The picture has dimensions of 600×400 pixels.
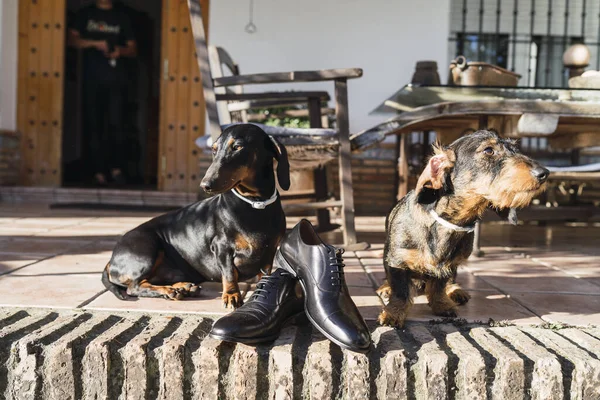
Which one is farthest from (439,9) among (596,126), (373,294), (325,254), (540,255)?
(325,254)

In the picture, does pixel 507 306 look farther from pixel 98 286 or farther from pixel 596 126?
pixel 596 126

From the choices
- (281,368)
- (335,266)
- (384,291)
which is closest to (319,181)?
(384,291)

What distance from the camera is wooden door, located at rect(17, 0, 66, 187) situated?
7016mm

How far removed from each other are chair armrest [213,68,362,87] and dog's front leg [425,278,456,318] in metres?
1.63

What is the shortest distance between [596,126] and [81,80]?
24.7 feet

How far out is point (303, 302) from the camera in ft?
6.33

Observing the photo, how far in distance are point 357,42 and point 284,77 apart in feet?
11.8

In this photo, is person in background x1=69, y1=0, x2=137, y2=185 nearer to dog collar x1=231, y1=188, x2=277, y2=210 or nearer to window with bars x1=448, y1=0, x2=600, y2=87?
window with bars x1=448, y1=0, x2=600, y2=87

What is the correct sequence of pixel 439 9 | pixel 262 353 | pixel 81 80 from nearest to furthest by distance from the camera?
pixel 262 353 < pixel 439 9 < pixel 81 80

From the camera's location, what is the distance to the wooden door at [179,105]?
702 cm

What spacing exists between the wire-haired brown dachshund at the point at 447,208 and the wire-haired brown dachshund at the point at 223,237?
53 cm

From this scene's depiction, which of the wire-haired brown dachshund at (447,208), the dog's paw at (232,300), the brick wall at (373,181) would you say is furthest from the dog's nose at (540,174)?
the brick wall at (373,181)

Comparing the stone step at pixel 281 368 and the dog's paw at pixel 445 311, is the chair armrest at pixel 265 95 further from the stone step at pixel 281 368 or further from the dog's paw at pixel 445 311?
the stone step at pixel 281 368

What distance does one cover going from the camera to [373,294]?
2.36 metres
